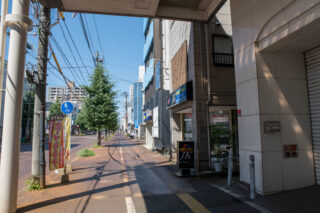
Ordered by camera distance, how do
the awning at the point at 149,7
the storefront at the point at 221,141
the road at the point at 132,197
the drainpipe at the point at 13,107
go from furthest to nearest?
the storefront at the point at 221,141
the awning at the point at 149,7
the road at the point at 132,197
the drainpipe at the point at 13,107

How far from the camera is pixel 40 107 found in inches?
271

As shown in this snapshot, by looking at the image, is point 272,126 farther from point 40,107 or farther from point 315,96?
point 40,107

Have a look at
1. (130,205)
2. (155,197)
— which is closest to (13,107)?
(130,205)

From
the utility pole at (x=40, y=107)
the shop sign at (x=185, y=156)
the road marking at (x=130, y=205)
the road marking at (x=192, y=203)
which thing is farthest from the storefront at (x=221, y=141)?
the utility pole at (x=40, y=107)

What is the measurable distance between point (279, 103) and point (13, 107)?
6976 millimetres

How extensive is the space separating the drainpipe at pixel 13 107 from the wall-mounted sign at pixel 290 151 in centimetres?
693

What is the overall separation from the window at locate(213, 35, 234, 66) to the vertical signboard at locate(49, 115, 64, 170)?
746cm

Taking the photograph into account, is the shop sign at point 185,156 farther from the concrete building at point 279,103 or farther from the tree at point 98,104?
the tree at point 98,104

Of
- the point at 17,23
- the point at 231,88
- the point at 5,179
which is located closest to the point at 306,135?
the point at 231,88

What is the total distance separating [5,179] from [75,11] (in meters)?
7.00

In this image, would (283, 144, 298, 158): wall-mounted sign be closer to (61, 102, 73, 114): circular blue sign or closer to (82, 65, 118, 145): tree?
(61, 102, 73, 114): circular blue sign

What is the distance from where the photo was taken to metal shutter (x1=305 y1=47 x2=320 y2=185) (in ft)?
18.5

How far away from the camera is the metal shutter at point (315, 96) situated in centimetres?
565

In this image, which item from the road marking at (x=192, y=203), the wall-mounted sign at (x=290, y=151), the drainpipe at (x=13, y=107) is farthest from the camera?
the wall-mounted sign at (x=290, y=151)
